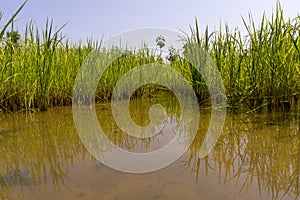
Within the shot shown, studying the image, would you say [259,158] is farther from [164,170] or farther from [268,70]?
[268,70]

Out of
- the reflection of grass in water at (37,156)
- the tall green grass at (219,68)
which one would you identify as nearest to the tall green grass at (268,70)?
the tall green grass at (219,68)

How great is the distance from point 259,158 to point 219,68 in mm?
1341

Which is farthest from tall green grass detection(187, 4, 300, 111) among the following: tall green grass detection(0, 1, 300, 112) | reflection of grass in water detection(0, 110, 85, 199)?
reflection of grass in water detection(0, 110, 85, 199)

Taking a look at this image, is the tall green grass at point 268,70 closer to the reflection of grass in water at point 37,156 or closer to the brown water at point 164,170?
the brown water at point 164,170

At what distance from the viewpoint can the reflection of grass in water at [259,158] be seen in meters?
0.62

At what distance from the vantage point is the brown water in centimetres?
59

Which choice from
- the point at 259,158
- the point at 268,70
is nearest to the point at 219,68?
the point at 268,70

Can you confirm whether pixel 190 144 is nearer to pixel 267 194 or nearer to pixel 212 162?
pixel 212 162

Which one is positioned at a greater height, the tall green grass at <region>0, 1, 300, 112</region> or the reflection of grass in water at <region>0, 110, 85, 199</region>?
the tall green grass at <region>0, 1, 300, 112</region>

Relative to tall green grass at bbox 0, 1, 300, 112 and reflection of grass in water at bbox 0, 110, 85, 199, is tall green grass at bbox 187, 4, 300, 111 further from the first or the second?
reflection of grass in water at bbox 0, 110, 85, 199

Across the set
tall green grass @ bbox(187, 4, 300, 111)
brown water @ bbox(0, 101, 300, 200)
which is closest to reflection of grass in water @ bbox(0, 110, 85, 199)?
brown water @ bbox(0, 101, 300, 200)

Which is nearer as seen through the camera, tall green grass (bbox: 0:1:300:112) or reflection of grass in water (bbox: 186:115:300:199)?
reflection of grass in water (bbox: 186:115:300:199)

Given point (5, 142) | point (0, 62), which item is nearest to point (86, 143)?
point (5, 142)

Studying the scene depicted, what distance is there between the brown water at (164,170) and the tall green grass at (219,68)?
0.48 meters
